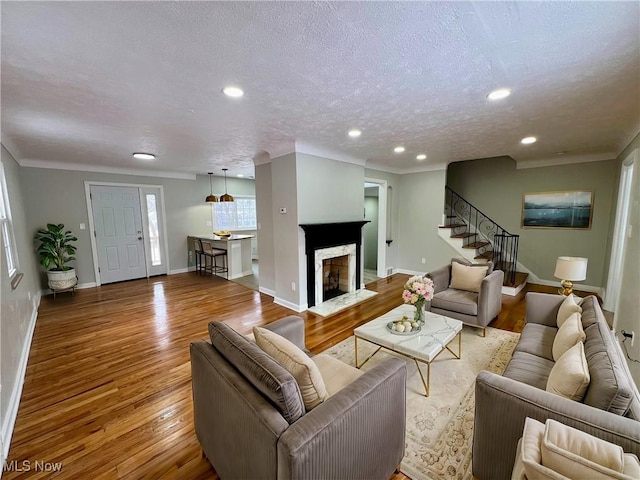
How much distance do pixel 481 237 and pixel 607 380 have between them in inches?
223

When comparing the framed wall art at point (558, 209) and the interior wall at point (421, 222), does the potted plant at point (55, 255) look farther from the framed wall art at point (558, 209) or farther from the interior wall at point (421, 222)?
the framed wall art at point (558, 209)

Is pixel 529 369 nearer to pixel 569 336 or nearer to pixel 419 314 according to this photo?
pixel 569 336

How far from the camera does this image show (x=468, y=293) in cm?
356

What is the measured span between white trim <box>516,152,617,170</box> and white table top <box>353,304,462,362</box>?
464cm

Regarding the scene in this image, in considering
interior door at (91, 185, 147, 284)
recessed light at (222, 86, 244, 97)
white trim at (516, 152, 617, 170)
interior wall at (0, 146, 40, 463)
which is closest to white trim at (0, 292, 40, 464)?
interior wall at (0, 146, 40, 463)

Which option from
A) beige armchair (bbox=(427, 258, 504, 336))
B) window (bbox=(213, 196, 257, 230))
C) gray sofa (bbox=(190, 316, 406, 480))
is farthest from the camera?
window (bbox=(213, 196, 257, 230))

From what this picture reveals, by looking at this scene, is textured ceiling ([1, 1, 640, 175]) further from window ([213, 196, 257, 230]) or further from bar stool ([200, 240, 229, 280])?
window ([213, 196, 257, 230])

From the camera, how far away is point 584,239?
16.8ft

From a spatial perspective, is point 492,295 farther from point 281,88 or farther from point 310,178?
point 281,88

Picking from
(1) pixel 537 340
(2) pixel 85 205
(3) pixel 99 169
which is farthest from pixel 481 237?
(2) pixel 85 205

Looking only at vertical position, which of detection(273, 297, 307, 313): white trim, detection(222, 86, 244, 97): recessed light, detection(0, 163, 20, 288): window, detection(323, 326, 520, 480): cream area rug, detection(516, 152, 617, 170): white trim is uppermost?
detection(222, 86, 244, 97): recessed light

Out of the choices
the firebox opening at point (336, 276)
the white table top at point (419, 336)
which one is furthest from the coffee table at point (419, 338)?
the firebox opening at point (336, 276)

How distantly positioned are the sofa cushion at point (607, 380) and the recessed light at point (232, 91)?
2.80m

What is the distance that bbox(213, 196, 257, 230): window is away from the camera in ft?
25.0
